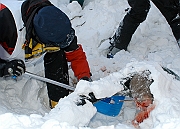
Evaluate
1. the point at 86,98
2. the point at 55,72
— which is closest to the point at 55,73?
the point at 55,72

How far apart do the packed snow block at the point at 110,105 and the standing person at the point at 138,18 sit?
0.98 m

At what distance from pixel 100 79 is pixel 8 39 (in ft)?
2.54

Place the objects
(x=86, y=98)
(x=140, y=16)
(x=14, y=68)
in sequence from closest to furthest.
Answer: (x=86, y=98), (x=14, y=68), (x=140, y=16)

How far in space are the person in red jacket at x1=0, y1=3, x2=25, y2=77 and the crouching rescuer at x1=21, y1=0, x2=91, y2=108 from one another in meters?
0.10

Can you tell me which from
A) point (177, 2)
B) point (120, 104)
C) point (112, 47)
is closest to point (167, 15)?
A: point (177, 2)

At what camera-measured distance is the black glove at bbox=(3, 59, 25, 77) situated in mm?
2469

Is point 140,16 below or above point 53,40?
below

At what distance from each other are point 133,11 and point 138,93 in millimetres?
1215

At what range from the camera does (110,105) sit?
7.79 feet

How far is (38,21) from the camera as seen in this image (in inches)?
89.6

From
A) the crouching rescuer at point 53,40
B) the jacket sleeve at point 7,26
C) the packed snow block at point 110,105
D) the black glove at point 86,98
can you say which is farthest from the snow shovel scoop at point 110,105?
the jacket sleeve at point 7,26

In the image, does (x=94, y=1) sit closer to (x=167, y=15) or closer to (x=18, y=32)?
(x=167, y=15)

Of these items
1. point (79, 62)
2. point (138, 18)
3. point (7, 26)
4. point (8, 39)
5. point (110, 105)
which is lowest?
point (110, 105)

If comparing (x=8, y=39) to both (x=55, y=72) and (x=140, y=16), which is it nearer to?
(x=55, y=72)
